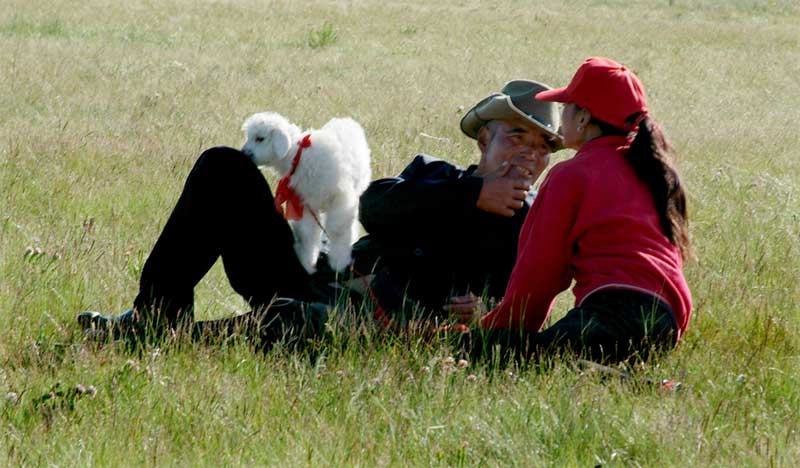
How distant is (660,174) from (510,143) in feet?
2.90

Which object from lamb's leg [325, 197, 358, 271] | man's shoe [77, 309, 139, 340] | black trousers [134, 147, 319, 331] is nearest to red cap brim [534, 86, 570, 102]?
lamb's leg [325, 197, 358, 271]

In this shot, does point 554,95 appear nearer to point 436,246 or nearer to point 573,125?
point 573,125

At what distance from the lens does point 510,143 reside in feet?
16.3

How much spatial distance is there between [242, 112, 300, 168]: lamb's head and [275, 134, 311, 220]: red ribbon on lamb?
0.06 meters

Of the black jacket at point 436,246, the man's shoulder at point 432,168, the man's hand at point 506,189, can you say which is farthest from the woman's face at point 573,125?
the man's shoulder at point 432,168

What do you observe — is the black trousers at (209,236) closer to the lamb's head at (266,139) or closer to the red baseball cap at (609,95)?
the lamb's head at (266,139)

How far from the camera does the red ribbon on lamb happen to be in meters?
4.94

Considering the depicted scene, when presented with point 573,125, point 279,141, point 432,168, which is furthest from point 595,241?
point 279,141

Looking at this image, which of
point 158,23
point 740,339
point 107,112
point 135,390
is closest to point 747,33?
point 158,23

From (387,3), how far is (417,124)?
1807cm

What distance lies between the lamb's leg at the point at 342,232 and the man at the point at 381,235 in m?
0.05

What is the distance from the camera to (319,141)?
493 centimetres

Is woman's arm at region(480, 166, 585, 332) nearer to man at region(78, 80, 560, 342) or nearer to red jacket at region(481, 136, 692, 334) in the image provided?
red jacket at region(481, 136, 692, 334)

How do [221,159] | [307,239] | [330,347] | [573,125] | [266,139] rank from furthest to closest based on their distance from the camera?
[307,239]
[266,139]
[221,159]
[573,125]
[330,347]
